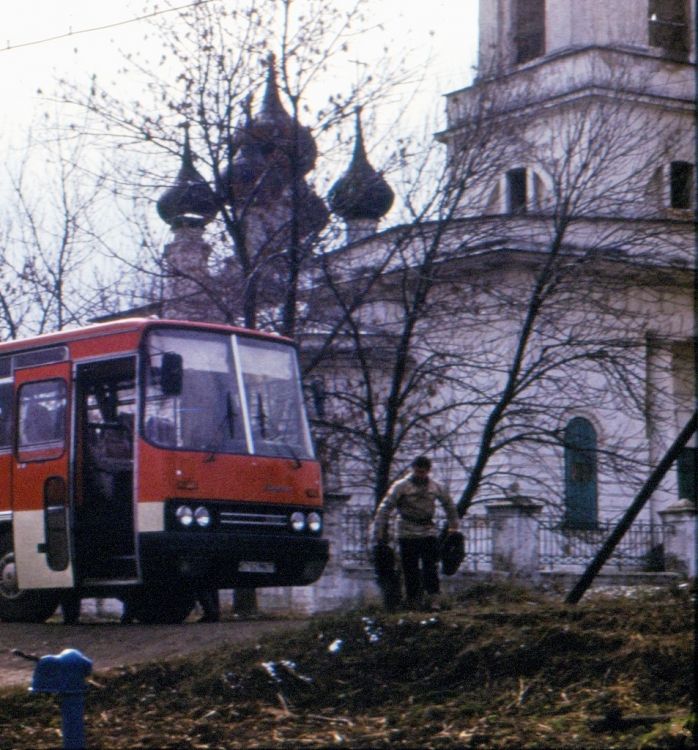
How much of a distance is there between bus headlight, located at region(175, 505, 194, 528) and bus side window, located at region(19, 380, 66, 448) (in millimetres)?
2026

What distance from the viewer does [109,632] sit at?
1667 centimetres

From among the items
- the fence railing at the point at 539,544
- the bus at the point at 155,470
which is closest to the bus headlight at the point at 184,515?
the bus at the point at 155,470

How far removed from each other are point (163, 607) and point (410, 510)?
4.65 metres

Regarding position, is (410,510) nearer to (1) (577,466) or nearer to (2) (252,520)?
(2) (252,520)

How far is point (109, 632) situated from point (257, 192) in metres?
7.72

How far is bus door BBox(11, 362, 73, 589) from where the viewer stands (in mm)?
18000

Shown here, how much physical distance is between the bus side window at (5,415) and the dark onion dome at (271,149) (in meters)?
4.56

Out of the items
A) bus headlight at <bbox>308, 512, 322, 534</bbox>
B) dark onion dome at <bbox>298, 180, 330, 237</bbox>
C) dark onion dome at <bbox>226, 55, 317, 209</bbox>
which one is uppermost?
dark onion dome at <bbox>226, 55, 317, 209</bbox>

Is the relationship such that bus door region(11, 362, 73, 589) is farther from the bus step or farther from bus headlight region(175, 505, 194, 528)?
bus headlight region(175, 505, 194, 528)

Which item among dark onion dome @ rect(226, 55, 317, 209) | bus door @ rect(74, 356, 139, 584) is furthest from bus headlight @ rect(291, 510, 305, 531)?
dark onion dome @ rect(226, 55, 317, 209)

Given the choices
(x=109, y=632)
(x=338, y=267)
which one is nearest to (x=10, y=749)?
(x=109, y=632)

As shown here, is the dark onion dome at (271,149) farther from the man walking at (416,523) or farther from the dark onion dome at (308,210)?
the man walking at (416,523)

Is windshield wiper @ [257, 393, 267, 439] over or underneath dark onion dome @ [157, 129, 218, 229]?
underneath

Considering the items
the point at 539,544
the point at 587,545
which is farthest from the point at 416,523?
the point at 587,545
